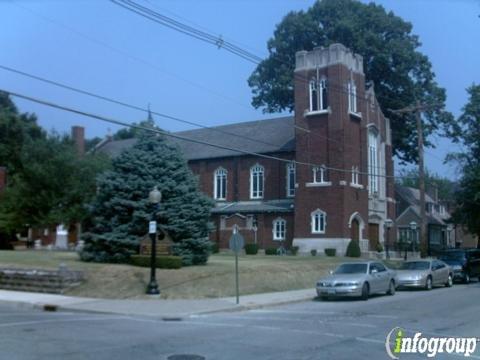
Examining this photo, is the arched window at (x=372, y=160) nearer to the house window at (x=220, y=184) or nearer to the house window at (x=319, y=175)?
the house window at (x=319, y=175)

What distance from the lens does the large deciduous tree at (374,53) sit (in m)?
57.6

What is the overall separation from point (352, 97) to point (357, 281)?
2994 cm

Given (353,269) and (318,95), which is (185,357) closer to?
(353,269)

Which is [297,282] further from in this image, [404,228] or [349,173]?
[404,228]

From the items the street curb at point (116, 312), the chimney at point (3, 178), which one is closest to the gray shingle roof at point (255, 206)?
the chimney at point (3, 178)

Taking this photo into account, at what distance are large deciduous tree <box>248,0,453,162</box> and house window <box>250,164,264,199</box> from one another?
29.8ft

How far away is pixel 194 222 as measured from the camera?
2720 cm

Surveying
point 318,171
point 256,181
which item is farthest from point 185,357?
point 256,181

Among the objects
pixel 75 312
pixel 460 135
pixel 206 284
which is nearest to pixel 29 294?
pixel 75 312

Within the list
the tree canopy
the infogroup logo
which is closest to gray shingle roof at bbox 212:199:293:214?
the tree canopy

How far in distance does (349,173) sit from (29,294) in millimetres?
29454

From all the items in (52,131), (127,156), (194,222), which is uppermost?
(52,131)

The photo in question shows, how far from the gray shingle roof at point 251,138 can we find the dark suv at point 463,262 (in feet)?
69.0

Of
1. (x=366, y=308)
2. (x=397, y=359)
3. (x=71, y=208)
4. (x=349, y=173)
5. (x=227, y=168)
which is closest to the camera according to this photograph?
(x=397, y=359)
